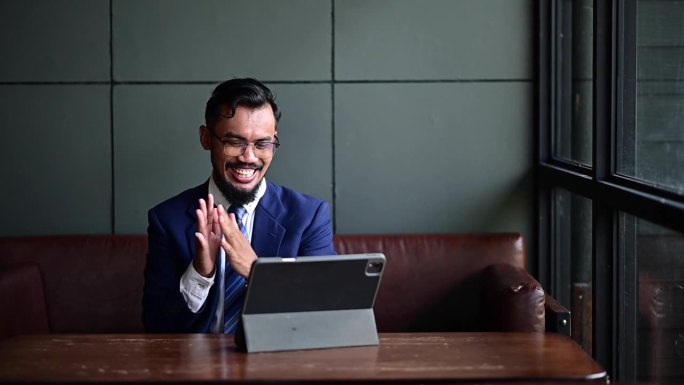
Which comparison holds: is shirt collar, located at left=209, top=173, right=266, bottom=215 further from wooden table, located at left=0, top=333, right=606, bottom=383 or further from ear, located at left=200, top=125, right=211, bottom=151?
wooden table, located at left=0, top=333, right=606, bottom=383

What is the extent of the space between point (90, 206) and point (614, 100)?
257cm

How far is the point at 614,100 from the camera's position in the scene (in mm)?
3627

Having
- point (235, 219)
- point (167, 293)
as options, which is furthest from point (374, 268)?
point (167, 293)

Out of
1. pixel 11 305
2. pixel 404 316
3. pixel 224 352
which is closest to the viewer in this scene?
pixel 224 352

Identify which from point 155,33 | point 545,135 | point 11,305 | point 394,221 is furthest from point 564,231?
point 11,305

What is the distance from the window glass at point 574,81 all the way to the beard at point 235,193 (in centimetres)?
143

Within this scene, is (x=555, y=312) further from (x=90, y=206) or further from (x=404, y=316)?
(x=90, y=206)

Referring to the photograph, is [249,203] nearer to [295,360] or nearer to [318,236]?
[318,236]

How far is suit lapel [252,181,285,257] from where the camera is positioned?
11.5 ft

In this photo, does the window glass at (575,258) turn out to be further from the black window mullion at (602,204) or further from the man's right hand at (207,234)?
the man's right hand at (207,234)

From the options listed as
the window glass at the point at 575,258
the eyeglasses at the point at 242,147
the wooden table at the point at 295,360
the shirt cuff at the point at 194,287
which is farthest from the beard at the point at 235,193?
the window glass at the point at 575,258

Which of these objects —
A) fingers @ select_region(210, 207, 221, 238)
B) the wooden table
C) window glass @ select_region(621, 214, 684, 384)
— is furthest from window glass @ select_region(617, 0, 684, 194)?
fingers @ select_region(210, 207, 221, 238)

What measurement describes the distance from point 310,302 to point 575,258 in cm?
210

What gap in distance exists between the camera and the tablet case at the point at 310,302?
2510 millimetres
